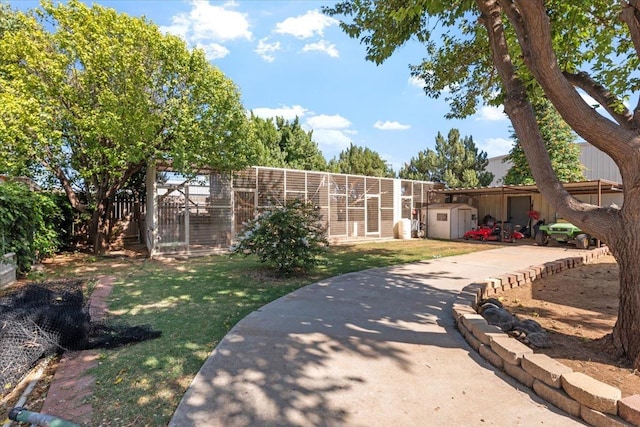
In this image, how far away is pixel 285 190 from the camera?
40.3ft

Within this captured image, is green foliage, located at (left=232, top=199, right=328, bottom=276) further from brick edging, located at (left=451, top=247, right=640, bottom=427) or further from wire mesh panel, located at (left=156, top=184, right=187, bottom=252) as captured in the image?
wire mesh panel, located at (left=156, top=184, right=187, bottom=252)

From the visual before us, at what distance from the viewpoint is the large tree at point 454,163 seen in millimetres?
22516

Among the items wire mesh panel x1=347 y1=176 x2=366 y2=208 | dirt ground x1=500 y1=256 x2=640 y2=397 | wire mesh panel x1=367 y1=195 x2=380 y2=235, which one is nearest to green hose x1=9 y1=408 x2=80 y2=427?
dirt ground x1=500 y1=256 x2=640 y2=397

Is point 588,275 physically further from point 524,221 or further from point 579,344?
point 524,221

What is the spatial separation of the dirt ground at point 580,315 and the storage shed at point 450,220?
27.7 feet

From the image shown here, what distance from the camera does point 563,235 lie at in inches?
481

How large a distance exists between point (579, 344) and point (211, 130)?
8.93 meters

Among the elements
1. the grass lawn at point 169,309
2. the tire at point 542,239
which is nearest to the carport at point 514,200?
the tire at point 542,239

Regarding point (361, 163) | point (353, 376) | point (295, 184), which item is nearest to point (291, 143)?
point (361, 163)

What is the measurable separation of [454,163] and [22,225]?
23407 millimetres

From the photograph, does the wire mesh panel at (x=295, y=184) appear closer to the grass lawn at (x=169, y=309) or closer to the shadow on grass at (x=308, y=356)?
the grass lawn at (x=169, y=309)

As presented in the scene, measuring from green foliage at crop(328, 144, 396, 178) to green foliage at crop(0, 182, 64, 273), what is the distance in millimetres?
19356

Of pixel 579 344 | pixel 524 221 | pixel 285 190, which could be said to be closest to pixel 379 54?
pixel 579 344

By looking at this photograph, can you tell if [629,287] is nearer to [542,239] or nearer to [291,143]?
[542,239]
